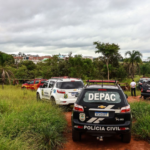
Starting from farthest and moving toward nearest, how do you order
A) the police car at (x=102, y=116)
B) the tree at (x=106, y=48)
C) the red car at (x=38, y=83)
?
the tree at (x=106, y=48)
the red car at (x=38, y=83)
the police car at (x=102, y=116)

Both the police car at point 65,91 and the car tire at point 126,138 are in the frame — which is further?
the police car at point 65,91

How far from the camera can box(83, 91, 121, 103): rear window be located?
537 cm

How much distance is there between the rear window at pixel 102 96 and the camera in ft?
17.6

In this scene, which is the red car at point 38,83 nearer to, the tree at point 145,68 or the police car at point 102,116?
the police car at point 102,116

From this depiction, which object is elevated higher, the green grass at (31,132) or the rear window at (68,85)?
the rear window at (68,85)

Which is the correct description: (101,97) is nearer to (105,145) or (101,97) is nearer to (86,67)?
(105,145)

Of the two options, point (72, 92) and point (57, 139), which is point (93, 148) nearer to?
point (57, 139)

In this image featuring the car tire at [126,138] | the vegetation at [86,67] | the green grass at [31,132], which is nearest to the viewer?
the green grass at [31,132]

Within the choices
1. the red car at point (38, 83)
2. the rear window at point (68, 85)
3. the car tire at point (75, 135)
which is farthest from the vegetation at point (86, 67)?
the car tire at point (75, 135)

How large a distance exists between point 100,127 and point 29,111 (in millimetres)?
3068

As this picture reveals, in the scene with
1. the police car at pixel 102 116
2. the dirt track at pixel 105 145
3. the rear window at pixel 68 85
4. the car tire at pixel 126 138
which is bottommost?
the dirt track at pixel 105 145

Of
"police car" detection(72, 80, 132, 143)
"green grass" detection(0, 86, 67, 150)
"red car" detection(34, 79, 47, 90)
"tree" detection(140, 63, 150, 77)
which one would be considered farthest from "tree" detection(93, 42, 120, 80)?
"tree" detection(140, 63, 150, 77)

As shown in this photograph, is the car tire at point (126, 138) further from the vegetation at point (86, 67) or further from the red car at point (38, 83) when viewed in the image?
the vegetation at point (86, 67)

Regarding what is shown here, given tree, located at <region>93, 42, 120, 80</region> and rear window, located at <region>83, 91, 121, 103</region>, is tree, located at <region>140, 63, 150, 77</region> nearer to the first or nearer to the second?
tree, located at <region>93, 42, 120, 80</region>
